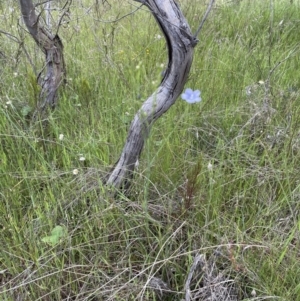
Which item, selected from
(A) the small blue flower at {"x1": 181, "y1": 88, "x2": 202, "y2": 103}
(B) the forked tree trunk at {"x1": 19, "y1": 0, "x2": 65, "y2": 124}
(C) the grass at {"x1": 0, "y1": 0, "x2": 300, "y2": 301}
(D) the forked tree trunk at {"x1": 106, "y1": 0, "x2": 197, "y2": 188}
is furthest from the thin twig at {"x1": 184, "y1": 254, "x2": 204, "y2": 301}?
(B) the forked tree trunk at {"x1": 19, "y1": 0, "x2": 65, "y2": 124}

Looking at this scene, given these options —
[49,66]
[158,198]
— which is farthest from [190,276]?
[49,66]

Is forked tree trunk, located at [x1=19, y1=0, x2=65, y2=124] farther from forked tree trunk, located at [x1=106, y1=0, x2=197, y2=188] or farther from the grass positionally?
forked tree trunk, located at [x1=106, y1=0, x2=197, y2=188]

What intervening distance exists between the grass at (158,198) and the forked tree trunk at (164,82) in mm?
55

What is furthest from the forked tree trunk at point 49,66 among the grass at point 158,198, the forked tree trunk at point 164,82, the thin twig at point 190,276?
the thin twig at point 190,276

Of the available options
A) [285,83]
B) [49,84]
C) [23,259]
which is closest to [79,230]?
[23,259]

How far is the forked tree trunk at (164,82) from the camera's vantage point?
3.38 ft

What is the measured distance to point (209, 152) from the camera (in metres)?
1.43

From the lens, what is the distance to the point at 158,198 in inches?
46.6

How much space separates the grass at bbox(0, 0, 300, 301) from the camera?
3.13 ft

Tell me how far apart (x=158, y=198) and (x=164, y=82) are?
361 millimetres

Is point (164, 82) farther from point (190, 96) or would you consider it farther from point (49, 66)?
point (49, 66)

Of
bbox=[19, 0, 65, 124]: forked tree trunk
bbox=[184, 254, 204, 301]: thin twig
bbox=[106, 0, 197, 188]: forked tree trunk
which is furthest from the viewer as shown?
bbox=[19, 0, 65, 124]: forked tree trunk

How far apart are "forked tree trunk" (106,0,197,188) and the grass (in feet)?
0.18

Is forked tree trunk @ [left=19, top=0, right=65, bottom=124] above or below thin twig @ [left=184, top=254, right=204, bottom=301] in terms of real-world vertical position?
above
